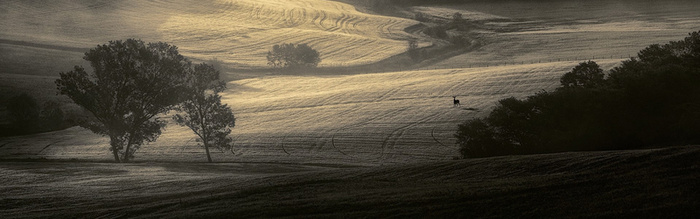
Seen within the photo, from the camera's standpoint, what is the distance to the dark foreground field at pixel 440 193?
375 inches

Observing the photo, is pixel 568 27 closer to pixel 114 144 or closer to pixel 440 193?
pixel 114 144

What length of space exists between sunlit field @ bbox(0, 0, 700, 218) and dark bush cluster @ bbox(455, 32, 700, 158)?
11.5 feet

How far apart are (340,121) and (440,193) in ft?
85.3

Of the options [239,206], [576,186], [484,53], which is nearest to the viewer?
[576,186]

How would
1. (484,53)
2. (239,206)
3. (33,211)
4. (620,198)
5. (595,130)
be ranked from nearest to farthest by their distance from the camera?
(620,198), (239,206), (33,211), (595,130), (484,53)

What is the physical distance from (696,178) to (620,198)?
158 centimetres

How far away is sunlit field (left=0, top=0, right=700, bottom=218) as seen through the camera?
10.7 m

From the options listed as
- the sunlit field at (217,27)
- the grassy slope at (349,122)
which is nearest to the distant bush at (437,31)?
the sunlit field at (217,27)

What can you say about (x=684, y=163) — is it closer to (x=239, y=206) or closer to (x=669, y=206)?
(x=669, y=206)

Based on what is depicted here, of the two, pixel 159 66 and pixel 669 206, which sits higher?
pixel 159 66

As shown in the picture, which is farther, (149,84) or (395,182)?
(149,84)

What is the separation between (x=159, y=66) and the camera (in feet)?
105

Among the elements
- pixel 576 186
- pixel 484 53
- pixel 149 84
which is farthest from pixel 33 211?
pixel 484 53

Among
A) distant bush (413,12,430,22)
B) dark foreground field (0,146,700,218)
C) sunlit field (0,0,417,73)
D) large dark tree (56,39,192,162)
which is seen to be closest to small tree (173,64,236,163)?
large dark tree (56,39,192,162)
